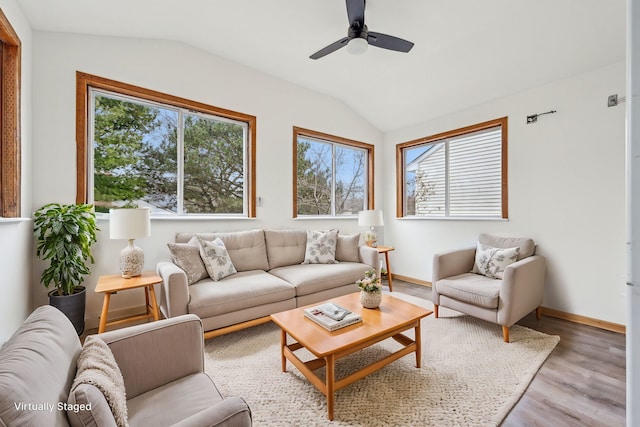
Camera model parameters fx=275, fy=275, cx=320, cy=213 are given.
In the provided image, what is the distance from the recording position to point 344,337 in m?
1.64

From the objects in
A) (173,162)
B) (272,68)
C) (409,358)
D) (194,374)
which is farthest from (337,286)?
(272,68)

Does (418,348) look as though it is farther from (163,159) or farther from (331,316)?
(163,159)

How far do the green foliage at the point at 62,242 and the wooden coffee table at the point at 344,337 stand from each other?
1678 millimetres

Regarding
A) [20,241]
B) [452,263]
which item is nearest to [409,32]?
[452,263]

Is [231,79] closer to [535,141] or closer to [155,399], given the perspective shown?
[155,399]

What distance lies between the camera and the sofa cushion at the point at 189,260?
2.51 meters

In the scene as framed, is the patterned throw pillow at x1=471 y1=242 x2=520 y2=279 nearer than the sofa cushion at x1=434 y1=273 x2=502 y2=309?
No

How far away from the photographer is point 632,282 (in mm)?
545

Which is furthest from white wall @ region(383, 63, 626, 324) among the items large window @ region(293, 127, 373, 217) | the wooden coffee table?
the wooden coffee table

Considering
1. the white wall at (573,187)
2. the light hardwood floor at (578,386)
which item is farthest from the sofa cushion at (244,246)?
the white wall at (573,187)

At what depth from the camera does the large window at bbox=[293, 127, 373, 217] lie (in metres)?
4.10

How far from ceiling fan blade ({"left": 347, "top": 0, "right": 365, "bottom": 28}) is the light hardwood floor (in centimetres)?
277

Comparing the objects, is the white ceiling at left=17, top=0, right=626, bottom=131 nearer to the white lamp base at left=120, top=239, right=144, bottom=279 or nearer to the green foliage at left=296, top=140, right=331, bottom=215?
the green foliage at left=296, top=140, right=331, bottom=215

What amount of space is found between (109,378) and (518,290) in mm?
2764
